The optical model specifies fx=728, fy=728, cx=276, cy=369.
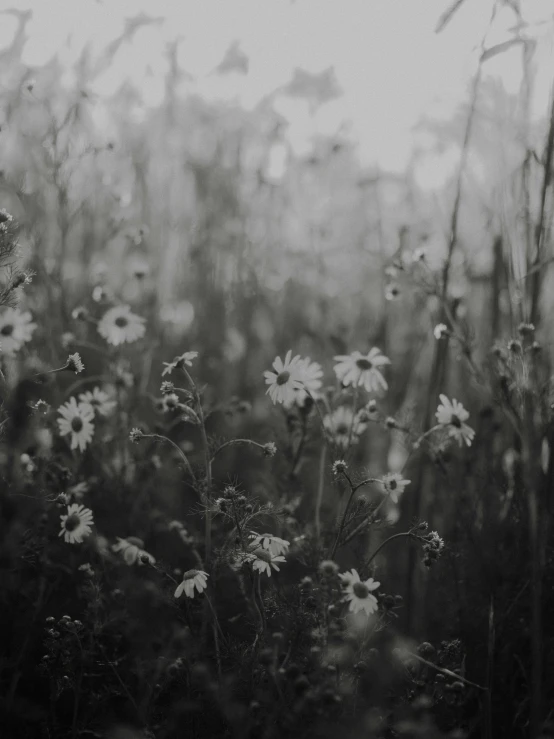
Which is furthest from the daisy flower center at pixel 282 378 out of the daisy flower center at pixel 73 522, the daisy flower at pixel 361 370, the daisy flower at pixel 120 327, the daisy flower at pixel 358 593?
the daisy flower at pixel 120 327

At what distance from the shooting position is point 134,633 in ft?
6.83

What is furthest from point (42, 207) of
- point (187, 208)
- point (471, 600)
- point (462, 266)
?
point (471, 600)

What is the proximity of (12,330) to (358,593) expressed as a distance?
4.62ft

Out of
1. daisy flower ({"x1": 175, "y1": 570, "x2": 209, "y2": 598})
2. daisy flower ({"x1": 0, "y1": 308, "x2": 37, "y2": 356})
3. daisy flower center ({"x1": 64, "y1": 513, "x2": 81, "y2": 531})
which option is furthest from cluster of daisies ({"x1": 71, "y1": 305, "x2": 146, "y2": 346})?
daisy flower ({"x1": 175, "y1": 570, "x2": 209, "y2": 598})

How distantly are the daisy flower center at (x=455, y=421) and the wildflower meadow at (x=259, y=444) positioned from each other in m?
0.02

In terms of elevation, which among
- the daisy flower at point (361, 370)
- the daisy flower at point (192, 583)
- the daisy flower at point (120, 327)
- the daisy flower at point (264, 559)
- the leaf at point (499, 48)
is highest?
the leaf at point (499, 48)

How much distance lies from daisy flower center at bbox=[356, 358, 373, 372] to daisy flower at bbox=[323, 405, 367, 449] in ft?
0.49

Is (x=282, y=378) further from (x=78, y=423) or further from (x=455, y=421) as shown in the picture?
(x=78, y=423)

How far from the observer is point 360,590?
1728 mm

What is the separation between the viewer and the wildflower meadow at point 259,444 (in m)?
1.78

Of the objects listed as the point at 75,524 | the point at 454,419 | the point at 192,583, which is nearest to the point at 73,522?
the point at 75,524

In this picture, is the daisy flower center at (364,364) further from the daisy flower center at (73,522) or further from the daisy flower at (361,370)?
the daisy flower center at (73,522)

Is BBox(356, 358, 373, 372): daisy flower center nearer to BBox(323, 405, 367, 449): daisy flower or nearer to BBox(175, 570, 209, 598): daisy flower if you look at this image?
BBox(323, 405, 367, 449): daisy flower

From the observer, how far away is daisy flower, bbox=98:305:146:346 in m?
2.65
